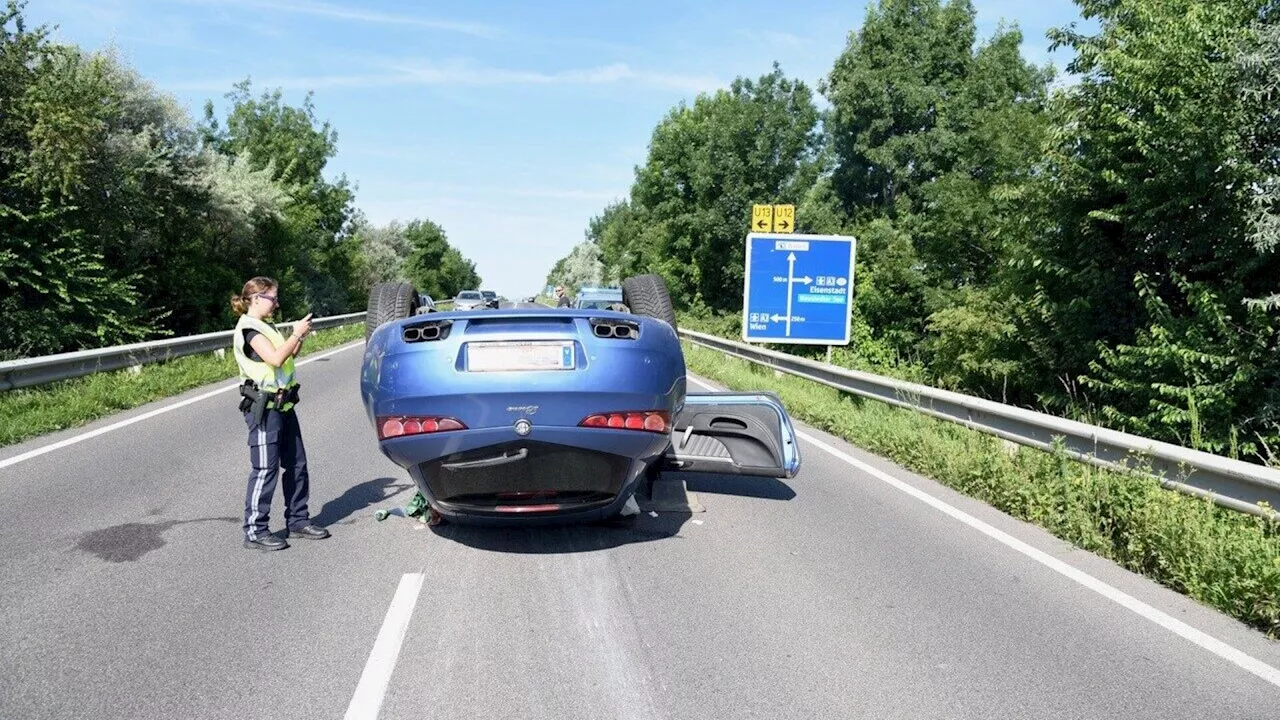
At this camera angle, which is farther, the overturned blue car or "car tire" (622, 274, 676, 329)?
"car tire" (622, 274, 676, 329)

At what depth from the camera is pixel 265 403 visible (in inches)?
228

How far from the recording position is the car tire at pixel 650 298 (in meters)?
6.80

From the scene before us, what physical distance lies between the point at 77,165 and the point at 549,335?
81.5 feet

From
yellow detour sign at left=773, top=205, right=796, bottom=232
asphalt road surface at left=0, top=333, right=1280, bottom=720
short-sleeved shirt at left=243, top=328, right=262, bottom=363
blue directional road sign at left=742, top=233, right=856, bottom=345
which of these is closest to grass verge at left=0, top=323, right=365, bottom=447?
asphalt road surface at left=0, top=333, right=1280, bottom=720

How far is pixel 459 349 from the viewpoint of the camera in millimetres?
5141

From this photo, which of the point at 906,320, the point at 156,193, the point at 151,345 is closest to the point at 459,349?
the point at 151,345

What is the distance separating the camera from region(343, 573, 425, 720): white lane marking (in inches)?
143

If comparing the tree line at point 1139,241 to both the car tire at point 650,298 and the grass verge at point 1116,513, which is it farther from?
the car tire at point 650,298

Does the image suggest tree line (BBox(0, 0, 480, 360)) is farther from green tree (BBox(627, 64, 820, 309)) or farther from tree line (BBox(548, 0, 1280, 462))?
green tree (BBox(627, 64, 820, 309))

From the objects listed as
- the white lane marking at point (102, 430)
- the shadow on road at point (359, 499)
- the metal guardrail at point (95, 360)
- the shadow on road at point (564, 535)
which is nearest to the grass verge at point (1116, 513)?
the shadow on road at point (564, 535)

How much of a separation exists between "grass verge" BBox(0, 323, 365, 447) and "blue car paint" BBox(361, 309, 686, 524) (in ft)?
21.7

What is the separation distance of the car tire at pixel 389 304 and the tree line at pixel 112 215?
710 inches

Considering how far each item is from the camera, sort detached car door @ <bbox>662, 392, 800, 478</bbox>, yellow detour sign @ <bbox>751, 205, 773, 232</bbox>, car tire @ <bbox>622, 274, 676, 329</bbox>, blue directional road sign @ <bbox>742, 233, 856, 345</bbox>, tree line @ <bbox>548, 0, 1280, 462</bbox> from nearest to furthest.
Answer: car tire @ <bbox>622, 274, 676, 329</bbox>
detached car door @ <bbox>662, 392, 800, 478</bbox>
tree line @ <bbox>548, 0, 1280, 462</bbox>
blue directional road sign @ <bbox>742, 233, 856, 345</bbox>
yellow detour sign @ <bbox>751, 205, 773, 232</bbox>

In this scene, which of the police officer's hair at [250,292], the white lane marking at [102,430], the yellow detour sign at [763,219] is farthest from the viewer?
the yellow detour sign at [763,219]
